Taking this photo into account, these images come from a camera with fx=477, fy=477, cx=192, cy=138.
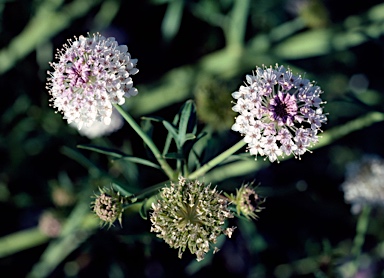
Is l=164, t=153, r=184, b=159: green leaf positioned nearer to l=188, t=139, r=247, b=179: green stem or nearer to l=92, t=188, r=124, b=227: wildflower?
l=188, t=139, r=247, b=179: green stem

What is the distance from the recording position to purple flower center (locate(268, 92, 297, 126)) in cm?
252

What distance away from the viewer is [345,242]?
15.9 ft

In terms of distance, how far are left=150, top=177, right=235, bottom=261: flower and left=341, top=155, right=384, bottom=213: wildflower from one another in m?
1.87

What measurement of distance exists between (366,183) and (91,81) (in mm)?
2547

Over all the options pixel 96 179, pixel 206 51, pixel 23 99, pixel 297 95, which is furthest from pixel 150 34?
pixel 297 95

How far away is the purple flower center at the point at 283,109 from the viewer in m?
2.52

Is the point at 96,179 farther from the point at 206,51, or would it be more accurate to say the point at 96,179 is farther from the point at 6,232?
the point at 206,51

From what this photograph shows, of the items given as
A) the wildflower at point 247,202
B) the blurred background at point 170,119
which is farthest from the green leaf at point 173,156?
the blurred background at point 170,119

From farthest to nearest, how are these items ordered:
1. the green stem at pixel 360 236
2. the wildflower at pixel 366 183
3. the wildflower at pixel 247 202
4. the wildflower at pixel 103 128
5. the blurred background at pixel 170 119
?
the blurred background at pixel 170 119 → the wildflower at pixel 103 128 → the wildflower at pixel 366 183 → the green stem at pixel 360 236 → the wildflower at pixel 247 202

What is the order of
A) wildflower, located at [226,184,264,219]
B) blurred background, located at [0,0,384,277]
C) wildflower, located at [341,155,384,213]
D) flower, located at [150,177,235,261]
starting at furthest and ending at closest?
blurred background, located at [0,0,384,277] < wildflower, located at [341,155,384,213] < wildflower, located at [226,184,264,219] < flower, located at [150,177,235,261]

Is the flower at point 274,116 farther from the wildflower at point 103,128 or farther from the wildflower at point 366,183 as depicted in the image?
the wildflower at point 103,128

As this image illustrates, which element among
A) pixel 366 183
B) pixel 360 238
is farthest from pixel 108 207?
pixel 366 183

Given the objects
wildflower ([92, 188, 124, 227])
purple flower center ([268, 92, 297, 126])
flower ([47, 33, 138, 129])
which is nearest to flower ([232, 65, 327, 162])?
purple flower center ([268, 92, 297, 126])

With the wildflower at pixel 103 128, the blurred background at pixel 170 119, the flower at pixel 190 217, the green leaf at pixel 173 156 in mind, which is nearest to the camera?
the flower at pixel 190 217
